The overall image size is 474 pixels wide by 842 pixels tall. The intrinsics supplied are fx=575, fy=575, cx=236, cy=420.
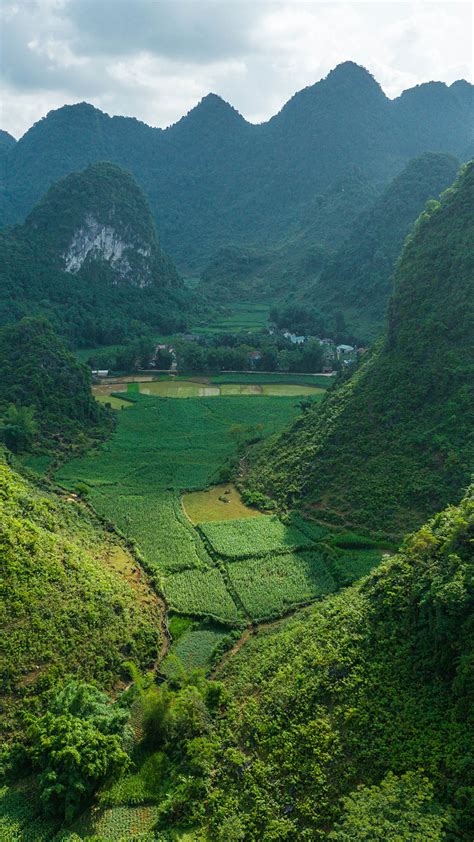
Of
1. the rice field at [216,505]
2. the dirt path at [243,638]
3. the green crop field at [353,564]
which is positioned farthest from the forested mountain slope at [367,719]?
the rice field at [216,505]

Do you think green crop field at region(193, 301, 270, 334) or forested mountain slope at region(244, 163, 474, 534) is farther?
green crop field at region(193, 301, 270, 334)

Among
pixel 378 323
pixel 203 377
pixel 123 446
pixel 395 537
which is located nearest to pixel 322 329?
pixel 378 323

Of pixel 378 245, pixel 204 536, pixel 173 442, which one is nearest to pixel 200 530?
pixel 204 536

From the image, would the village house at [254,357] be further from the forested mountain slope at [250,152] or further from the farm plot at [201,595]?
the forested mountain slope at [250,152]

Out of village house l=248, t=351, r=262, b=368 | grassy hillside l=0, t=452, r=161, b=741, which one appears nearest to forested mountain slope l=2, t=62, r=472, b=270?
village house l=248, t=351, r=262, b=368

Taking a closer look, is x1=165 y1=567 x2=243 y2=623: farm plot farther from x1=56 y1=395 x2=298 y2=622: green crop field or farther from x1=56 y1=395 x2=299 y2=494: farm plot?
x1=56 y1=395 x2=299 y2=494: farm plot
